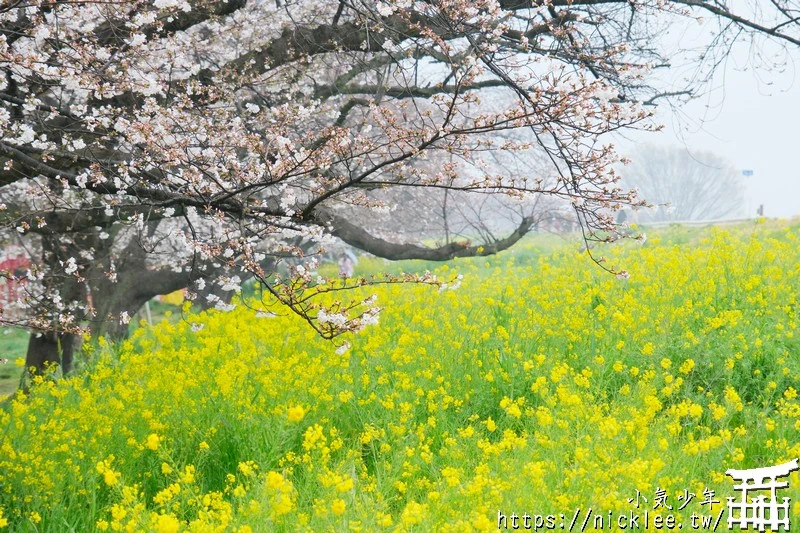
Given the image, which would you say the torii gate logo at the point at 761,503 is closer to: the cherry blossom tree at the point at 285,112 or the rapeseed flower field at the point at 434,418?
the rapeseed flower field at the point at 434,418

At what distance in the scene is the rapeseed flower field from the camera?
3.89 meters

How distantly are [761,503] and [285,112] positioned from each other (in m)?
4.25

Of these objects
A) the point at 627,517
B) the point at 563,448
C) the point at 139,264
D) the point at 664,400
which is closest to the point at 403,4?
the point at 563,448

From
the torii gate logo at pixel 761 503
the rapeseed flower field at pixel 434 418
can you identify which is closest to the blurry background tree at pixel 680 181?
the rapeseed flower field at pixel 434 418

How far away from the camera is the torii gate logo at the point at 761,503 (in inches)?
148

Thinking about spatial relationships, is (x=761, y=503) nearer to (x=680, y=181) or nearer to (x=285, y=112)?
(x=285, y=112)

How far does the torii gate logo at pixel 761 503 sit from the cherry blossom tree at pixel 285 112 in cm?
164

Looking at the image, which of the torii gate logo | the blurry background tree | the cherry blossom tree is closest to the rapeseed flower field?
the torii gate logo

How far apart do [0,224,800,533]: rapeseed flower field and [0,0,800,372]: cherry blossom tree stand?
0.76 metres

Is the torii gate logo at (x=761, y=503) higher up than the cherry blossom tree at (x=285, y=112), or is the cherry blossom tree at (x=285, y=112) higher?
the cherry blossom tree at (x=285, y=112)

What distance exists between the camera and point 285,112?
6.00 metres

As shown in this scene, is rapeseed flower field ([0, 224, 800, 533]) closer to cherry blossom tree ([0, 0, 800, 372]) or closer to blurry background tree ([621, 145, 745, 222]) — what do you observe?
cherry blossom tree ([0, 0, 800, 372])

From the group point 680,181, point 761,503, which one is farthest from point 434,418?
point 680,181

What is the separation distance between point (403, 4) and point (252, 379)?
316cm
